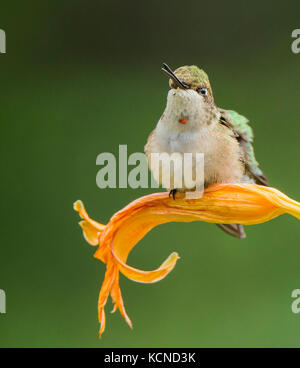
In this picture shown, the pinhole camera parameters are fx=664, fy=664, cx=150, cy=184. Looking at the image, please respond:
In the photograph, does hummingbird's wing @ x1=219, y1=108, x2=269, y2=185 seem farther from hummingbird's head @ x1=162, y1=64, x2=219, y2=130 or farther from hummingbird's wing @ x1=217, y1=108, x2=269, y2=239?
hummingbird's head @ x1=162, y1=64, x2=219, y2=130

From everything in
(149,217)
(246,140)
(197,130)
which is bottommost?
(149,217)

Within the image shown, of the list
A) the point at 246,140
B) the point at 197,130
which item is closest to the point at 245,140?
the point at 246,140

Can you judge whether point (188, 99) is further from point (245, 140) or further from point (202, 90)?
point (245, 140)

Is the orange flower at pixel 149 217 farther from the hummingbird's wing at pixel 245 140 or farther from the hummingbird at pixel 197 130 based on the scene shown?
the hummingbird's wing at pixel 245 140

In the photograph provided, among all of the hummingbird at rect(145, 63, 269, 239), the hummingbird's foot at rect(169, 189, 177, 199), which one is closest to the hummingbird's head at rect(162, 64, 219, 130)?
the hummingbird at rect(145, 63, 269, 239)

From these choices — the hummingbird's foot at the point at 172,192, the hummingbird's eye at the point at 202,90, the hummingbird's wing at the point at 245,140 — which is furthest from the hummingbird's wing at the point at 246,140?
the hummingbird's foot at the point at 172,192

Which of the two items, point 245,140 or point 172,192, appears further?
point 245,140

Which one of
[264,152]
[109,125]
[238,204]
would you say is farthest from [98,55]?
[238,204]

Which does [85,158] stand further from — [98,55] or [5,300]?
[5,300]
